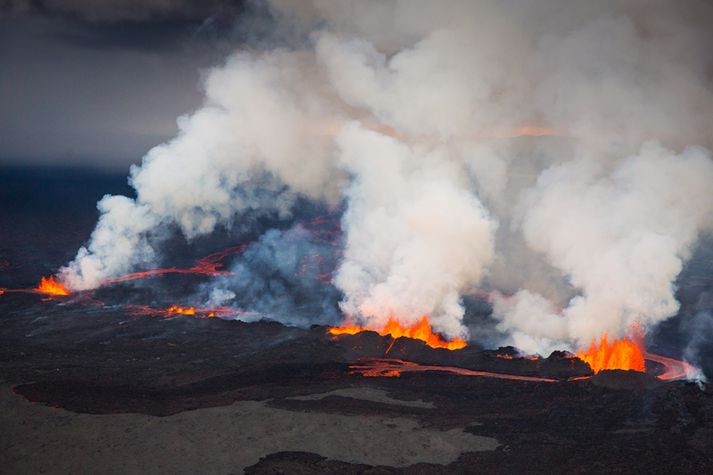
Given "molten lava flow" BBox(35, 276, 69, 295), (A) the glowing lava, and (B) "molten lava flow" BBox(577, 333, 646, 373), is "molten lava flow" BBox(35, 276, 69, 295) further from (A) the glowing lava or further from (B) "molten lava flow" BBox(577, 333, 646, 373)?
(B) "molten lava flow" BBox(577, 333, 646, 373)

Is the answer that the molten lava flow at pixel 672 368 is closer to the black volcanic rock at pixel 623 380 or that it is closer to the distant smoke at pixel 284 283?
the black volcanic rock at pixel 623 380

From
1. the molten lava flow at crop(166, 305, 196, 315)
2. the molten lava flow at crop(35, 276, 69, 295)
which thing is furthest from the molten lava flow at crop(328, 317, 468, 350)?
the molten lava flow at crop(35, 276, 69, 295)

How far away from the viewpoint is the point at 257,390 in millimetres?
28109

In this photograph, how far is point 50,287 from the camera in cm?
4922

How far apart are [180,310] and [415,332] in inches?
712

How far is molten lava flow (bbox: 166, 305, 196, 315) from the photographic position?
43322mm

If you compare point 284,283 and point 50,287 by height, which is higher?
point 284,283

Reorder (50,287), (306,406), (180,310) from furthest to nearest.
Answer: (50,287)
(180,310)
(306,406)

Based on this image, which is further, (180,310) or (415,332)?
(180,310)

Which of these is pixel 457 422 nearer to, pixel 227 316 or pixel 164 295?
pixel 227 316

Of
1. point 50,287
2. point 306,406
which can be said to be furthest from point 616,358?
Answer: point 50,287

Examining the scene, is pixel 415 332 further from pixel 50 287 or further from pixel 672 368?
pixel 50 287

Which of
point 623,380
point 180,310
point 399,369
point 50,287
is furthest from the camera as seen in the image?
point 50,287

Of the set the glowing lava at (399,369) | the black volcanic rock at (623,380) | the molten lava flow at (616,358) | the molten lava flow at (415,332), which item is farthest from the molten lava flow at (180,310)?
the black volcanic rock at (623,380)
